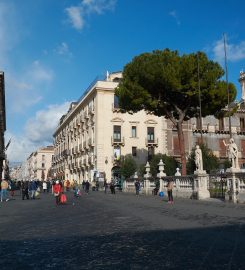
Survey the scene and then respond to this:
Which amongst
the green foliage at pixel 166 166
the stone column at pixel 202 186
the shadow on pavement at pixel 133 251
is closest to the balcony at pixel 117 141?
the green foliage at pixel 166 166

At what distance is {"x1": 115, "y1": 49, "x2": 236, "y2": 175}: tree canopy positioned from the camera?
33812 millimetres

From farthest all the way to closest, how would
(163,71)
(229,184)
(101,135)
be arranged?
(101,135) < (163,71) < (229,184)

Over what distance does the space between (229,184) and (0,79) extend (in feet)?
137

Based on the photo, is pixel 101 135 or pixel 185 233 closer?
pixel 185 233

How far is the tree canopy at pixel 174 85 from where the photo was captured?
33812mm

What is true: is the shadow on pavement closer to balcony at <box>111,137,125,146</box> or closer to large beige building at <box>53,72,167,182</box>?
large beige building at <box>53,72,167,182</box>

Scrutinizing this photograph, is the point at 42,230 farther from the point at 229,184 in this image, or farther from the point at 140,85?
the point at 140,85

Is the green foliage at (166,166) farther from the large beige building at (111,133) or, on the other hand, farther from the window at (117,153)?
the large beige building at (111,133)

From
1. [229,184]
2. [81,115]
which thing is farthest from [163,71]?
[81,115]

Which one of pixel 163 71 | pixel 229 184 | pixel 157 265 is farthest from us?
pixel 163 71

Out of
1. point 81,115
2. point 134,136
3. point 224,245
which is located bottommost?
point 224,245

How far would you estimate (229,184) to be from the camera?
21.3m

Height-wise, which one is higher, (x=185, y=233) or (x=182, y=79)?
(x=182, y=79)

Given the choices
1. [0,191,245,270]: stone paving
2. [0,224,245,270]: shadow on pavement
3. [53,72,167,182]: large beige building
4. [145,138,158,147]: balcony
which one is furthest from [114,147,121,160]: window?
[0,224,245,270]: shadow on pavement
